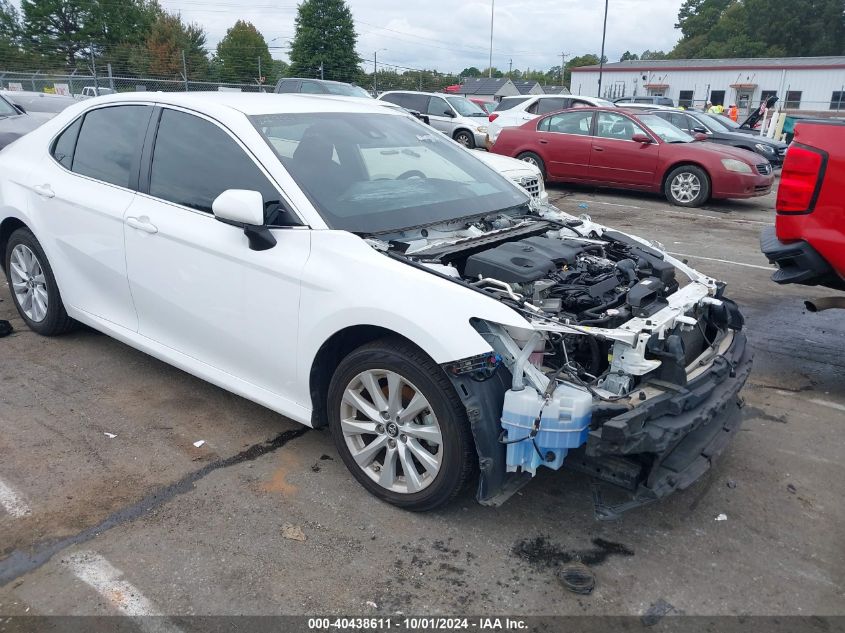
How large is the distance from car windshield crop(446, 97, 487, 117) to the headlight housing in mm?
8817

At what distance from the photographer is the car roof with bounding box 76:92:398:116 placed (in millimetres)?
3779

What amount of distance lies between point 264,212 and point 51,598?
1864mm

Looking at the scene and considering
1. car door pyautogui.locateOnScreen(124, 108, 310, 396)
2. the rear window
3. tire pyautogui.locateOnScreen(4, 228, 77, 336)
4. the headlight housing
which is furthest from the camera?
the rear window

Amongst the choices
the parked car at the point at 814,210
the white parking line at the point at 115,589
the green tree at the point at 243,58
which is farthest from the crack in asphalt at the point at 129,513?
the green tree at the point at 243,58

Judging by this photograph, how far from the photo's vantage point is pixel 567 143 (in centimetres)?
1252

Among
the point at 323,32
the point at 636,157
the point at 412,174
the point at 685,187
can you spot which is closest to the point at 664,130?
the point at 636,157

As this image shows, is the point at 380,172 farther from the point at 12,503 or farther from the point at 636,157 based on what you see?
the point at 636,157

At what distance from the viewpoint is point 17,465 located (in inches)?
138

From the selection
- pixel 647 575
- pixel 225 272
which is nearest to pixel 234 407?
pixel 225 272

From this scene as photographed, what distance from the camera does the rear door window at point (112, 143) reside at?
4.09 meters

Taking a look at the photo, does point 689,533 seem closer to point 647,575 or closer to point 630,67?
point 647,575

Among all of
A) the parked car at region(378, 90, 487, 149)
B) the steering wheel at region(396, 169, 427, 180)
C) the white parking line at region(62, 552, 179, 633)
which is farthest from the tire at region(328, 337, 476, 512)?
the parked car at region(378, 90, 487, 149)

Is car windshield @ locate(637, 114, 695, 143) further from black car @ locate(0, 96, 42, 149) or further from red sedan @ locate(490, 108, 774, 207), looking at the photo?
black car @ locate(0, 96, 42, 149)

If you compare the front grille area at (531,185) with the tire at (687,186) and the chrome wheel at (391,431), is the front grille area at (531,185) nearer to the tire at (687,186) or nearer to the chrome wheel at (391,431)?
the chrome wheel at (391,431)
